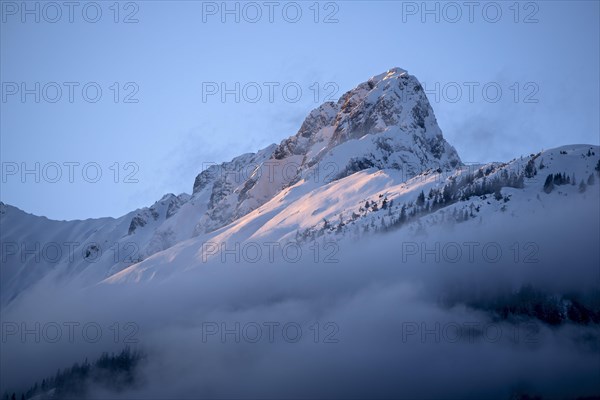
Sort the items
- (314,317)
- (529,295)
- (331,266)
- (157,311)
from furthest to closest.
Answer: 1. (157,311)
2. (331,266)
3. (314,317)
4. (529,295)

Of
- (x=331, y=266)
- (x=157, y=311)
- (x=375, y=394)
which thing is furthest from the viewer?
(x=157, y=311)

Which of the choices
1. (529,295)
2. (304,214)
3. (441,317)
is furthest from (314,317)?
(304,214)

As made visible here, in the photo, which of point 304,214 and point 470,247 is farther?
point 304,214

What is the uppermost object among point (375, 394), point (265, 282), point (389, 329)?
point (265, 282)

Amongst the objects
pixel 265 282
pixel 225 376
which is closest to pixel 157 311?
pixel 265 282

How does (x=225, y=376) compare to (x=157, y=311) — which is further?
(x=157, y=311)

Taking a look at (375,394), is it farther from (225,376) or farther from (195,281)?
(195,281)

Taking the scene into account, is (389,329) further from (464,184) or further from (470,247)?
(464,184)

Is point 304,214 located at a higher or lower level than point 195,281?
higher

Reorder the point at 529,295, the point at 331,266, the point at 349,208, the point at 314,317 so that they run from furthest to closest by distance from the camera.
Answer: the point at 349,208, the point at 331,266, the point at 314,317, the point at 529,295
